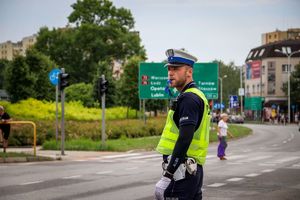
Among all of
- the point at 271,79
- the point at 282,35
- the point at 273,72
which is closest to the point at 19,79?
the point at 271,79

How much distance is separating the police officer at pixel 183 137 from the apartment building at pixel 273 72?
102 meters

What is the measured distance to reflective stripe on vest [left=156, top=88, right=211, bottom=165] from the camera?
5.45m

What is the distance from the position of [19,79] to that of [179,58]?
55721 mm

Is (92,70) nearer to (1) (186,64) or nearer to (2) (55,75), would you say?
(2) (55,75)

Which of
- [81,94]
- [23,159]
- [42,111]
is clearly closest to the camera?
[23,159]

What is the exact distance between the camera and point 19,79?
59875mm

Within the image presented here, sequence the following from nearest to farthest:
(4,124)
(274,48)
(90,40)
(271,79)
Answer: (4,124), (90,40), (271,79), (274,48)

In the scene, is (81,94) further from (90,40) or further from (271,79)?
(271,79)

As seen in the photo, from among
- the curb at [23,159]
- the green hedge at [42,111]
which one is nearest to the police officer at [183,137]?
the curb at [23,159]

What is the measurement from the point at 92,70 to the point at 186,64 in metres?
78.6

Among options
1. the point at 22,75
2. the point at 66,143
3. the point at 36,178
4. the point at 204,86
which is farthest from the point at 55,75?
the point at 22,75

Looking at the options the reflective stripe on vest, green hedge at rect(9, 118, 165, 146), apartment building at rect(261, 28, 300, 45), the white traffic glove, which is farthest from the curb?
apartment building at rect(261, 28, 300, 45)

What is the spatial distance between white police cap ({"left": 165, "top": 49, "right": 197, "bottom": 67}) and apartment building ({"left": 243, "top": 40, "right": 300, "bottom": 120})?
101 metres

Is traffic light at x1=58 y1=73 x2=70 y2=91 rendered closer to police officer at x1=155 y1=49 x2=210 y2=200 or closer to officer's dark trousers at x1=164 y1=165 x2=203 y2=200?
police officer at x1=155 y1=49 x2=210 y2=200
